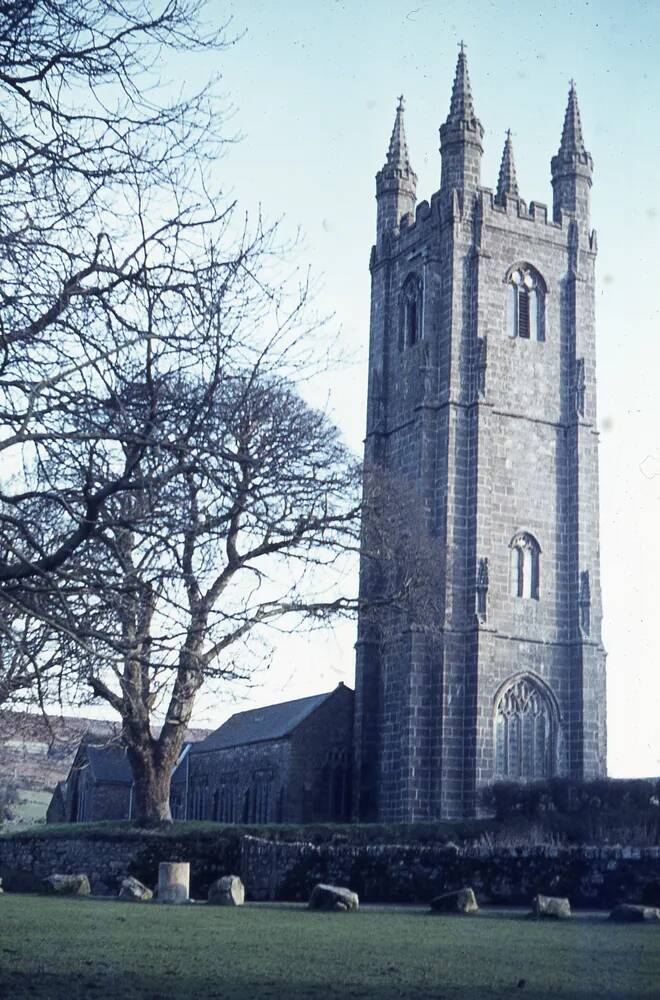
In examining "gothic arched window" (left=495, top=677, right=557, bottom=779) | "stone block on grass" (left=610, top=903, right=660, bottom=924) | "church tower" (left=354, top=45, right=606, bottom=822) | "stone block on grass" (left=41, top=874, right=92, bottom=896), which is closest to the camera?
"stone block on grass" (left=610, top=903, right=660, bottom=924)

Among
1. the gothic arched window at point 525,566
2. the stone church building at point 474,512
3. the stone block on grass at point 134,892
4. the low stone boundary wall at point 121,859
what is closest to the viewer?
the stone block on grass at point 134,892

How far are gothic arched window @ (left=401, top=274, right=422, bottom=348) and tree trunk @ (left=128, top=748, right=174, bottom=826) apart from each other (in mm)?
18563

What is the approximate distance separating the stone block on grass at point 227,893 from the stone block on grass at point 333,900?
1755 millimetres

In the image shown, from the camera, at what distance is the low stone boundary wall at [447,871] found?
19.6 meters

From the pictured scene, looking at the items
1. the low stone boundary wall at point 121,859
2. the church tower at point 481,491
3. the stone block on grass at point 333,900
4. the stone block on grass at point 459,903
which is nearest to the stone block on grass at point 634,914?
the stone block on grass at point 459,903

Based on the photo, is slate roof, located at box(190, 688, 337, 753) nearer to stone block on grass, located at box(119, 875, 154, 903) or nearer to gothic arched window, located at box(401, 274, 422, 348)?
gothic arched window, located at box(401, 274, 422, 348)

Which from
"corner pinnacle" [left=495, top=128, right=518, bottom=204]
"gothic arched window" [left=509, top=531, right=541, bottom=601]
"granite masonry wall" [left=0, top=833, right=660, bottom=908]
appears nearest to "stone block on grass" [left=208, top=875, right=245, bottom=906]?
"granite masonry wall" [left=0, top=833, right=660, bottom=908]

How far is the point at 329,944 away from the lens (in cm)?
1293

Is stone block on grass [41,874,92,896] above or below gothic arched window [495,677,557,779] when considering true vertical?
below

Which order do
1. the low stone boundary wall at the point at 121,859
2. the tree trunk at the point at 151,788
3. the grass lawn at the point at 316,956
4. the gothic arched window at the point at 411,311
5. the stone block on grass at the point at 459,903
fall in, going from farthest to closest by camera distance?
the gothic arched window at the point at 411,311 → the tree trunk at the point at 151,788 → the low stone boundary wall at the point at 121,859 → the stone block on grass at the point at 459,903 → the grass lawn at the point at 316,956

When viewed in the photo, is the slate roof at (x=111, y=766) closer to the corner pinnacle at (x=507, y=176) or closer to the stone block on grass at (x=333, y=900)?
Result: the corner pinnacle at (x=507, y=176)

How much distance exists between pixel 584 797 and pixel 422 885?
430 inches

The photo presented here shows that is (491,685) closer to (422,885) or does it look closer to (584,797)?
(584,797)

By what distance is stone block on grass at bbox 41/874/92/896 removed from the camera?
74.5ft
